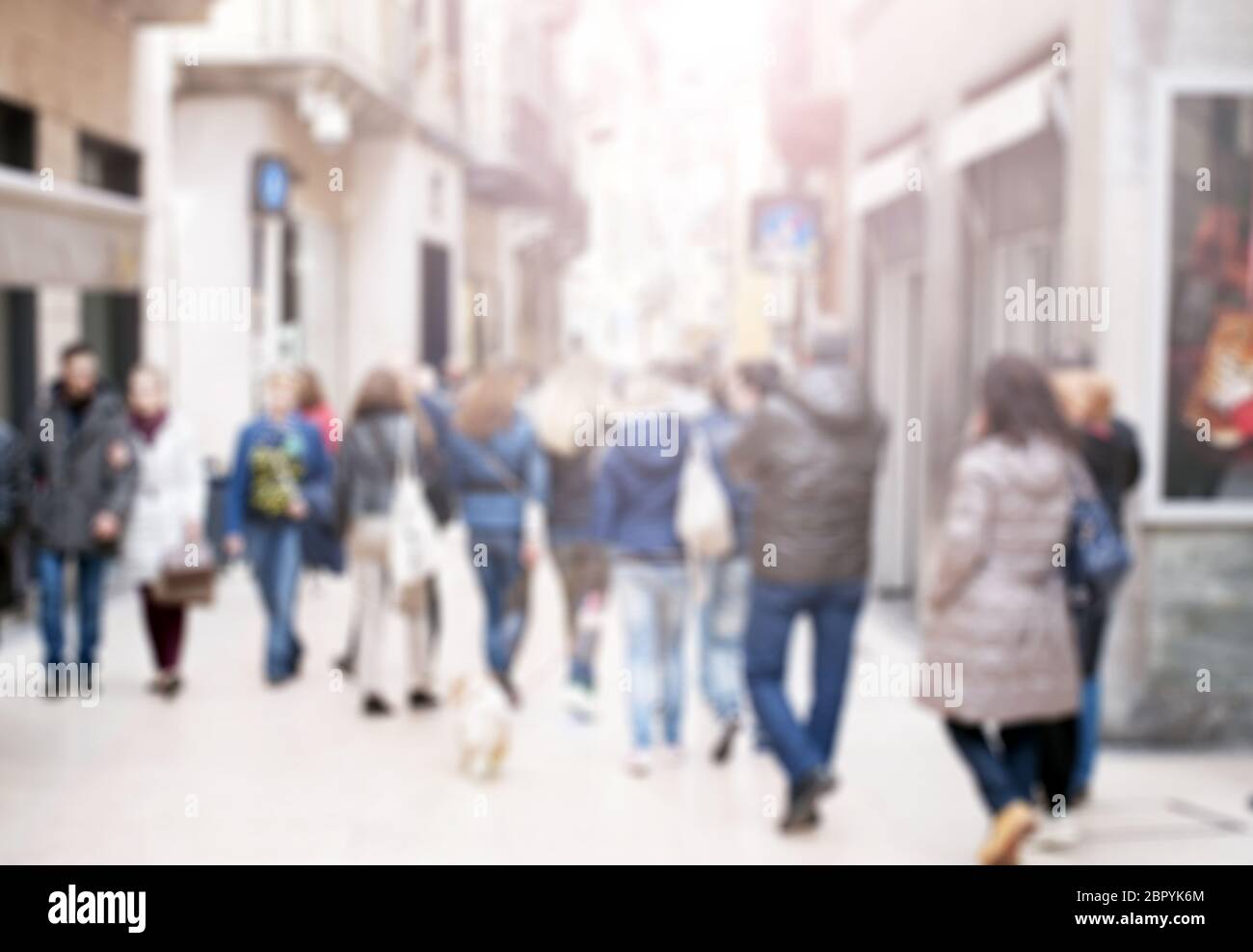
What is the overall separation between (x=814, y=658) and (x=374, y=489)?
3.05 meters

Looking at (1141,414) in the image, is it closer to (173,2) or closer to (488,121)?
(173,2)

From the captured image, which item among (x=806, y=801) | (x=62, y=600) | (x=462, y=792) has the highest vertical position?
(x=62, y=600)

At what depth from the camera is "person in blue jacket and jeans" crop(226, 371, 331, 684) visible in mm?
10867

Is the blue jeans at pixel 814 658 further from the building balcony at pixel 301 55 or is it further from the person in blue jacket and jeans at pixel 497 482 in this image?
the building balcony at pixel 301 55

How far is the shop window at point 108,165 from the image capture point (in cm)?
1546

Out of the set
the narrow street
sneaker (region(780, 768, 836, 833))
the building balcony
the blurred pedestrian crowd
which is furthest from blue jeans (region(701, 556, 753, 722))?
the building balcony

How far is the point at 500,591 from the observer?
33.3ft

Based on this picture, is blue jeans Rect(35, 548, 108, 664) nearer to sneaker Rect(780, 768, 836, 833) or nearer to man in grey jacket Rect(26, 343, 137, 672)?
man in grey jacket Rect(26, 343, 137, 672)

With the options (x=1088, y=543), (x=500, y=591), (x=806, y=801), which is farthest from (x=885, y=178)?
(x=1088, y=543)

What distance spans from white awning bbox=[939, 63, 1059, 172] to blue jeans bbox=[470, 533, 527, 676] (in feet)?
11.1

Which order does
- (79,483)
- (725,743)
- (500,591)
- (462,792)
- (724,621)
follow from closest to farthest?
(462,792)
(725,743)
(724,621)
(500,591)
(79,483)

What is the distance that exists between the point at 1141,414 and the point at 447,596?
7511 mm

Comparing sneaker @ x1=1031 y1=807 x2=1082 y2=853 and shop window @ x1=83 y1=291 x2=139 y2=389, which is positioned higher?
shop window @ x1=83 y1=291 x2=139 y2=389

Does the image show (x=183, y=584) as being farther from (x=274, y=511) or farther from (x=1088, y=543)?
(x=1088, y=543)
